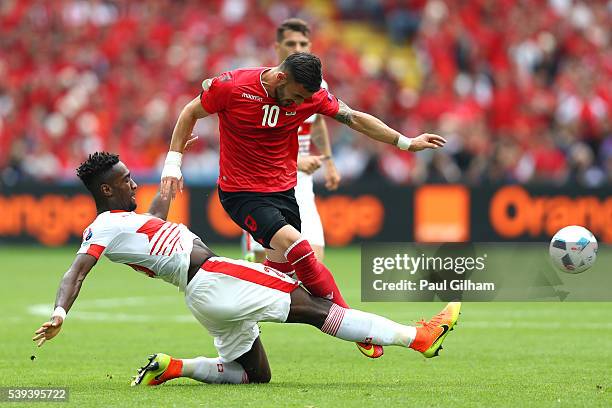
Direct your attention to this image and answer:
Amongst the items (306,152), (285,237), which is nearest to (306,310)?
(285,237)

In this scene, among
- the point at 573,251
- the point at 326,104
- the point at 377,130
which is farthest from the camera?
the point at 573,251

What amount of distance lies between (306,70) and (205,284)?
1528 millimetres

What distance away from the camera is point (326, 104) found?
337 inches

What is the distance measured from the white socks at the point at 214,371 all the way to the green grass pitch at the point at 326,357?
10cm

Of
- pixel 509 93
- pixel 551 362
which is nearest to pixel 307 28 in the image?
pixel 551 362

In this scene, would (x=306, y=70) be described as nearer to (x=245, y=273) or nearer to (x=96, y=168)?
(x=245, y=273)

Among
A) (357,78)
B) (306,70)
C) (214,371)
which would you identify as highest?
(357,78)

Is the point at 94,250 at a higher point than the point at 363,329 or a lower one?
higher

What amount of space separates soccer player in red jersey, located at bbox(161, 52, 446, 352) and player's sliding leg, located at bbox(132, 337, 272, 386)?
0.61 meters

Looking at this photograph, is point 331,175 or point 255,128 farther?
point 331,175

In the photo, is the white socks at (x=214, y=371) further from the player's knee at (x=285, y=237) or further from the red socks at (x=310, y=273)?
the player's knee at (x=285, y=237)

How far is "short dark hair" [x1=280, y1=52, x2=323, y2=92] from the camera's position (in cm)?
794

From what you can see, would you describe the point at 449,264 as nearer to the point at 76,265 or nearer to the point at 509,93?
the point at 76,265

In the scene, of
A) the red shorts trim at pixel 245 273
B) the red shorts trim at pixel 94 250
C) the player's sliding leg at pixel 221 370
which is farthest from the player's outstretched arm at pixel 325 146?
the red shorts trim at pixel 94 250
